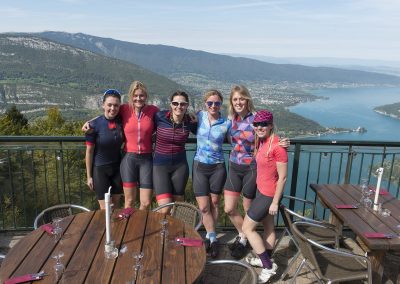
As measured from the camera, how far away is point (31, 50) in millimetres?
119312

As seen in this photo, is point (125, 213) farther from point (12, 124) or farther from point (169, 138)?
point (12, 124)

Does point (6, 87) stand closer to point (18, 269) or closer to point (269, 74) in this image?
point (18, 269)

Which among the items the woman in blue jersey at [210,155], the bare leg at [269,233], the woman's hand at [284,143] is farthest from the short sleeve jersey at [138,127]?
the bare leg at [269,233]

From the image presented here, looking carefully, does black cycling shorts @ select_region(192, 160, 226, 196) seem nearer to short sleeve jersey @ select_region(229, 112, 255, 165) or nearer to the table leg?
short sleeve jersey @ select_region(229, 112, 255, 165)

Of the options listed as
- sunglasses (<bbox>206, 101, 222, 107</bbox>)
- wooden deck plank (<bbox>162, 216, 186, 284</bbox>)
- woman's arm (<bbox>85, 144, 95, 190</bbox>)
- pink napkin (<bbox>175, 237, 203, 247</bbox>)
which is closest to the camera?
wooden deck plank (<bbox>162, 216, 186, 284</bbox>)

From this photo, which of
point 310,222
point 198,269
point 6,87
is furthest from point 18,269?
point 6,87

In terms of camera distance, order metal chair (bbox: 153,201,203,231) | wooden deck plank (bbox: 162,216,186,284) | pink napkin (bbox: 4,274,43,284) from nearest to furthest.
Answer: pink napkin (bbox: 4,274,43,284)
wooden deck plank (bbox: 162,216,186,284)
metal chair (bbox: 153,201,203,231)

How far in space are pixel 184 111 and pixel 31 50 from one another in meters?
135

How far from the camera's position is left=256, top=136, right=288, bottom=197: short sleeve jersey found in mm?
3057

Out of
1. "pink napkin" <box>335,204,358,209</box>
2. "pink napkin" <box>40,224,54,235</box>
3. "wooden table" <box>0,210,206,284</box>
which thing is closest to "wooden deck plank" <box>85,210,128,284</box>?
"wooden table" <box>0,210,206,284</box>

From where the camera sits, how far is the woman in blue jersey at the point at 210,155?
3.48 meters

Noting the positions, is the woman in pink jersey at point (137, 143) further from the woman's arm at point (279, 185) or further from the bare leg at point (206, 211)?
the woman's arm at point (279, 185)

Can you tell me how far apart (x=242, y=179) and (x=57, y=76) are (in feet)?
386

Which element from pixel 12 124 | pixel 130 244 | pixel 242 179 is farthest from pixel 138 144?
pixel 12 124
